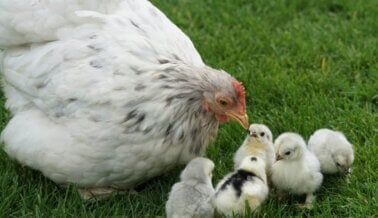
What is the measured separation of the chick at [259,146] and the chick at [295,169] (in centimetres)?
4

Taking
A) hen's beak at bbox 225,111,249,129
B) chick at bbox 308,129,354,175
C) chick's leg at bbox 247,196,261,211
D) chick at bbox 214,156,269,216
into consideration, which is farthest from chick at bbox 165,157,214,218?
chick at bbox 308,129,354,175

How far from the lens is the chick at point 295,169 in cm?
377

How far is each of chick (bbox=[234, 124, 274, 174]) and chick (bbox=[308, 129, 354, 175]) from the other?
29 centimetres

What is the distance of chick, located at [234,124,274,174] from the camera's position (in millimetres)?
3832

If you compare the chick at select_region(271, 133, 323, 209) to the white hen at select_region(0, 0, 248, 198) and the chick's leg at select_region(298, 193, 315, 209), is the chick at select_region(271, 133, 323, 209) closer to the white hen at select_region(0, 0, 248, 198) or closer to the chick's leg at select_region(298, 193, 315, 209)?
the chick's leg at select_region(298, 193, 315, 209)

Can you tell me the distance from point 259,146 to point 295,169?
22 centimetres

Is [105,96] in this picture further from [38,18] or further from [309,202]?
[309,202]

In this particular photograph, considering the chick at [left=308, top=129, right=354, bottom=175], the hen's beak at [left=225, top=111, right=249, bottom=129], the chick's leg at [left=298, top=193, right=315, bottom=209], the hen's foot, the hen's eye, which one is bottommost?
the hen's foot

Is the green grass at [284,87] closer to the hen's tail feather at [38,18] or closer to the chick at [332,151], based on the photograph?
the chick at [332,151]

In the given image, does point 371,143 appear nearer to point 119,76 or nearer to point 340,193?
point 340,193

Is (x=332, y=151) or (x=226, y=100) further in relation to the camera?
(x=332, y=151)

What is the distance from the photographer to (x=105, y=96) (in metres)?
3.73

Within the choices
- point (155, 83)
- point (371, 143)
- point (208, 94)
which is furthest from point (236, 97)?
point (371, 143)

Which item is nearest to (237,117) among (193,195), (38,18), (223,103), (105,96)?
(223,103)
